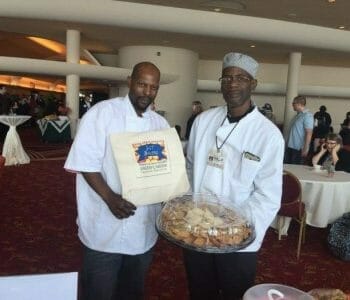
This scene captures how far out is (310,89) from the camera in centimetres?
1488

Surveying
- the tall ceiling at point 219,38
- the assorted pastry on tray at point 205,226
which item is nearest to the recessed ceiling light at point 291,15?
the tall ceiling at point 219,38

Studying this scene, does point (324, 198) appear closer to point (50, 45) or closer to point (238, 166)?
point (238, 166)

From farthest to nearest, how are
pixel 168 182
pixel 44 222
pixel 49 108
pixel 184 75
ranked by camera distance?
pixel 49 108 → pixel 184 75 → pixel 44 222 → pixel 168 182

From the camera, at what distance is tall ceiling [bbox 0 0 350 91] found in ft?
31.1

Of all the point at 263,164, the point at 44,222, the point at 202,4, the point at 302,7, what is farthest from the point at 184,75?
the point at 263,164

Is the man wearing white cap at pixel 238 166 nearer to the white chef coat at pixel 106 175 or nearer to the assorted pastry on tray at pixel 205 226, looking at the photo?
the assorted pastry on tray at pixel 205 226

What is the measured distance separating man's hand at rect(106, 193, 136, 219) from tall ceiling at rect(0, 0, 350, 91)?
338 inches

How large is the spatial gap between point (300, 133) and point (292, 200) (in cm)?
278

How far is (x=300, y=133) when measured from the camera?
6.38m

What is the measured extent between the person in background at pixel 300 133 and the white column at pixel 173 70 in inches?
306

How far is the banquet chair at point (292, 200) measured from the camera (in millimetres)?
3783

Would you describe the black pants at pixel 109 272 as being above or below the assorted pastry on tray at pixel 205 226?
below

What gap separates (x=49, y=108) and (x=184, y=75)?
22.9ft

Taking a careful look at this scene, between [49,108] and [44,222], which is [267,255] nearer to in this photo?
[44,222]
